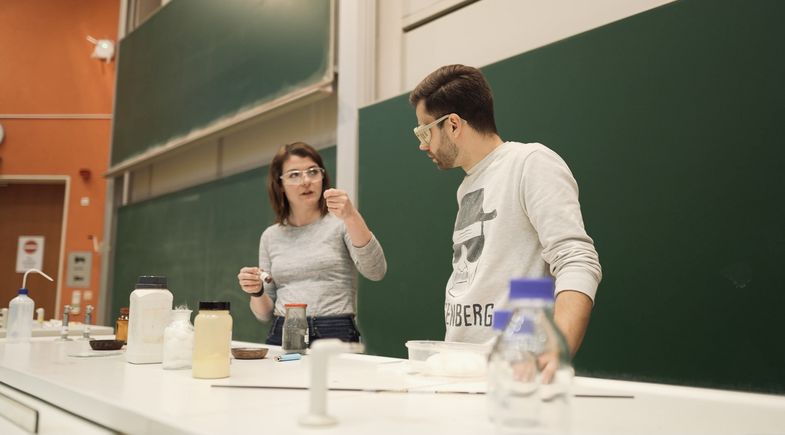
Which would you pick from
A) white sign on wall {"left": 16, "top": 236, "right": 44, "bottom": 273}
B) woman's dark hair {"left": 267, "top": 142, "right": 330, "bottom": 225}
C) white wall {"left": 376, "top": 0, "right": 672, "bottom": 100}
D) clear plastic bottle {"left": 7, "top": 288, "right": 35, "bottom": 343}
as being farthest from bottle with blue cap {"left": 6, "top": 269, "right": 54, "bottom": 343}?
white sign on wall {"left": 16, "top": 236, "right": 44, "bottom": 273}

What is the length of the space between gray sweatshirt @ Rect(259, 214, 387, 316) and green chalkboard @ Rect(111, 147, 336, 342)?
3.80 feet

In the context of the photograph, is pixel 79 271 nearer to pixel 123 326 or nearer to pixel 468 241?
pixel 123 326

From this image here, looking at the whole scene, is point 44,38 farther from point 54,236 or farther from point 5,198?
point 54,236

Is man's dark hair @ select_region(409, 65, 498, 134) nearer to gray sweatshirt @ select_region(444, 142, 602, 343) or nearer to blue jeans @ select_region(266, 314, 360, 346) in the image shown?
gray sweatshirt @ select_region(444, 142, 602, 343)

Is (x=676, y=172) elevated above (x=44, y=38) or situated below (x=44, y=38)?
below

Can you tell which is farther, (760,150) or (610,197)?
(610,197)

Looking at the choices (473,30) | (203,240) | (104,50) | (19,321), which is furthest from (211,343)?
(104,50)

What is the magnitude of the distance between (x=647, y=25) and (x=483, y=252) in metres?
1.07

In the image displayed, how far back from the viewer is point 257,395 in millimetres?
847

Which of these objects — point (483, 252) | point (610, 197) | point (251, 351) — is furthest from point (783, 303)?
point (251, 351)

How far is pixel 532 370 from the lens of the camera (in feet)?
2.04

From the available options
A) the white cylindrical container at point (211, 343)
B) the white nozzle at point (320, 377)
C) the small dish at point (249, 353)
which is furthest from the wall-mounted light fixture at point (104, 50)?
the white nozzle at point (320, 377)

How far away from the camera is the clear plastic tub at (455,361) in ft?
3.33

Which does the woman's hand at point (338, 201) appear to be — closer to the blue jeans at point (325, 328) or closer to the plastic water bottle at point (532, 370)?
the blue jeans at point (325, 328)
